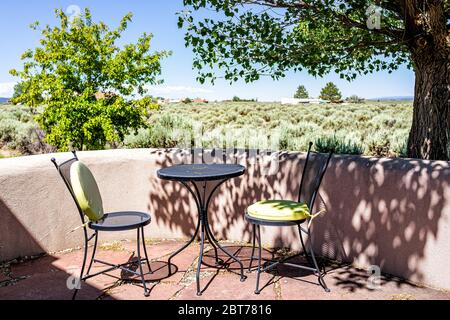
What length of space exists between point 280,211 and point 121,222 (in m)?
1.37

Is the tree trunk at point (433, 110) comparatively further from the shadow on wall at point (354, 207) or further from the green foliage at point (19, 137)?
the green foliage at point (19, 137)

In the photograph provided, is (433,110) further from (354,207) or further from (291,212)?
(291,212)

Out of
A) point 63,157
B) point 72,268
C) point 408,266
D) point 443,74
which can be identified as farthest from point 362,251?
point 63,157

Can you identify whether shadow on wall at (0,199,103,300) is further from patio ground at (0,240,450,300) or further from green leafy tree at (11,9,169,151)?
green leafy tree at (11,9,169,151)

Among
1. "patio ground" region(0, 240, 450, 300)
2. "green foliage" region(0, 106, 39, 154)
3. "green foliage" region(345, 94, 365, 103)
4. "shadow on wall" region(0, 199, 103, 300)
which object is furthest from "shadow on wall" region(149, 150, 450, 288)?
"green foliage" region(345, 94, 365, 103)

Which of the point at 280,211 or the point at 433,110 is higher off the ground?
the point at 433,110

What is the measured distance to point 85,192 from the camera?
11.7 feet

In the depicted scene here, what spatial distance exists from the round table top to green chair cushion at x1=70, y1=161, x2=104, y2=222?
23.5 inches

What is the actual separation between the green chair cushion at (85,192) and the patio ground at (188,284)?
0.70m

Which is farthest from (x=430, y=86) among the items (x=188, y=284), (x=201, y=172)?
(x=188, y=284)

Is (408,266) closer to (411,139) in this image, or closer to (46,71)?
(411,139)

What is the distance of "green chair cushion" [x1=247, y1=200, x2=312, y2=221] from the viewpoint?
3709 mm

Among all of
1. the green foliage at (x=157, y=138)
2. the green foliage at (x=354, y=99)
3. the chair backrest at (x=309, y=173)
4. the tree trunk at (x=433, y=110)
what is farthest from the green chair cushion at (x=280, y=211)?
the green foliage at (x=354, y=99)
